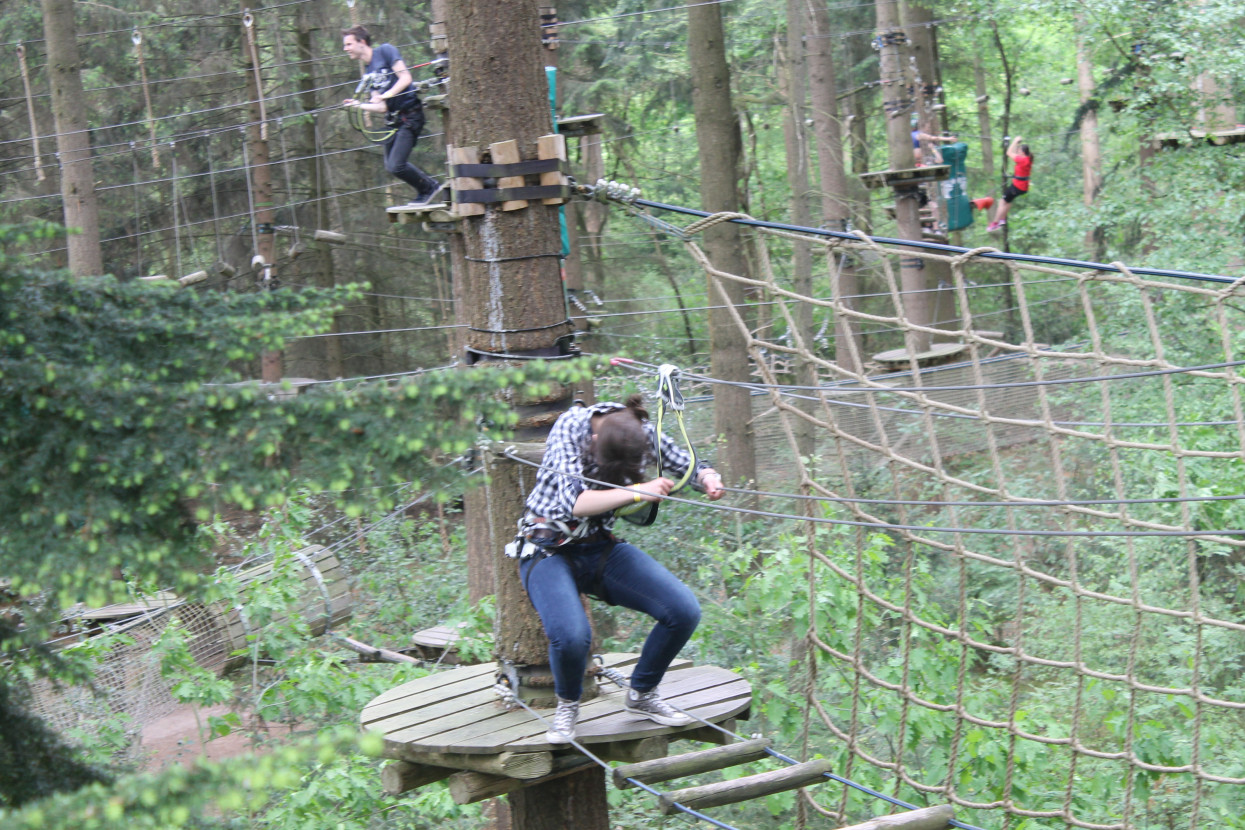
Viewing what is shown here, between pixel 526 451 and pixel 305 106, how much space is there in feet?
39.4

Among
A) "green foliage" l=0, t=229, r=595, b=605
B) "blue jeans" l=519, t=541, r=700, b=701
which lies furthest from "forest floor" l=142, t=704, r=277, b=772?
"green foliage" l=0, t=229, r=595, b=605

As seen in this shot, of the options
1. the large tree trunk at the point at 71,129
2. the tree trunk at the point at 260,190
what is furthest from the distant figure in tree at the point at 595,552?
the tree trunk at the point at 260,190

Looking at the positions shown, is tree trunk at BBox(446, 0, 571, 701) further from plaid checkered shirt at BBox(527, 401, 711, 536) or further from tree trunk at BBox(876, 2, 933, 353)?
tree trunk at BBox(876, 2, 933, 353)

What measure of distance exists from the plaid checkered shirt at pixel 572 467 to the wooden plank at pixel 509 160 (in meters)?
0.75

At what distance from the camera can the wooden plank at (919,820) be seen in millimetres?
2949

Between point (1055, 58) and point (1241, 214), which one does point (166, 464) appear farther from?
point (1055, 58)

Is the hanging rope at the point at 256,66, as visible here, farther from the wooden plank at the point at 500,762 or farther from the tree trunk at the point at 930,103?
the wooden plank at the point at 500,762

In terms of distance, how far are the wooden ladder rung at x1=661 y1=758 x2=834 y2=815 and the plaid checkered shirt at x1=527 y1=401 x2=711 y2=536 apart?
0.84m

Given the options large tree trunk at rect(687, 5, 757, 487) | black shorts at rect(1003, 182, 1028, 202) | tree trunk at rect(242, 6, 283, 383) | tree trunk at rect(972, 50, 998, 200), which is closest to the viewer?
large tree trunk at rect(687, 5, 757, 487)

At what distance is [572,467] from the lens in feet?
10.6

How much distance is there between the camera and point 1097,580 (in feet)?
27.7

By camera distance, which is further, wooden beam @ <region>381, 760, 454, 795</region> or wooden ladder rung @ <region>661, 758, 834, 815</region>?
wooden beam @ <region>381, 760, 454, 795</region>

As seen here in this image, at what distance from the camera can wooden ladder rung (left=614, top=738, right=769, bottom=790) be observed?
3.15 meters

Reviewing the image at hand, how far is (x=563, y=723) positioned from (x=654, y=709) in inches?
12.5
